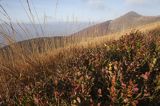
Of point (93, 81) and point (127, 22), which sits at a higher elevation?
point (127, 22)

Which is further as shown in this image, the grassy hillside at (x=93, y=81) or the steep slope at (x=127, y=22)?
the steep slope at (x=127, y=22)

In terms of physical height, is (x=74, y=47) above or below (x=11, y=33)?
below

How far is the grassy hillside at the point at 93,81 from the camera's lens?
11.4 ft

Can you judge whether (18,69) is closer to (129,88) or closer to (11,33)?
(11,33)

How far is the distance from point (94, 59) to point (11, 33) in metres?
2.21

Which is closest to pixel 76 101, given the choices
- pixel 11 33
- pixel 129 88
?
pixel 129 88

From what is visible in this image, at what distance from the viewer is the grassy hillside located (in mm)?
3461

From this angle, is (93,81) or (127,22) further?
(127,22)

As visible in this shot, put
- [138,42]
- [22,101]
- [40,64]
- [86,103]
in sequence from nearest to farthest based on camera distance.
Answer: [86,103]
[22,101]
[138,42]
[40,64]

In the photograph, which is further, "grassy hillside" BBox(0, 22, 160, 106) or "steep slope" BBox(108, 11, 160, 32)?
"steep slope" BBox(108, 11, 160, 32)

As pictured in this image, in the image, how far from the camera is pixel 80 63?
5012 millimetres

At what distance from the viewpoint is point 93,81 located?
4.16 m

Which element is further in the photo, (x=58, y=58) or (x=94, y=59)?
(x=58, y=58)

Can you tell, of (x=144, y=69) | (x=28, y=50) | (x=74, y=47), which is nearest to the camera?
(x=144, y=69)
